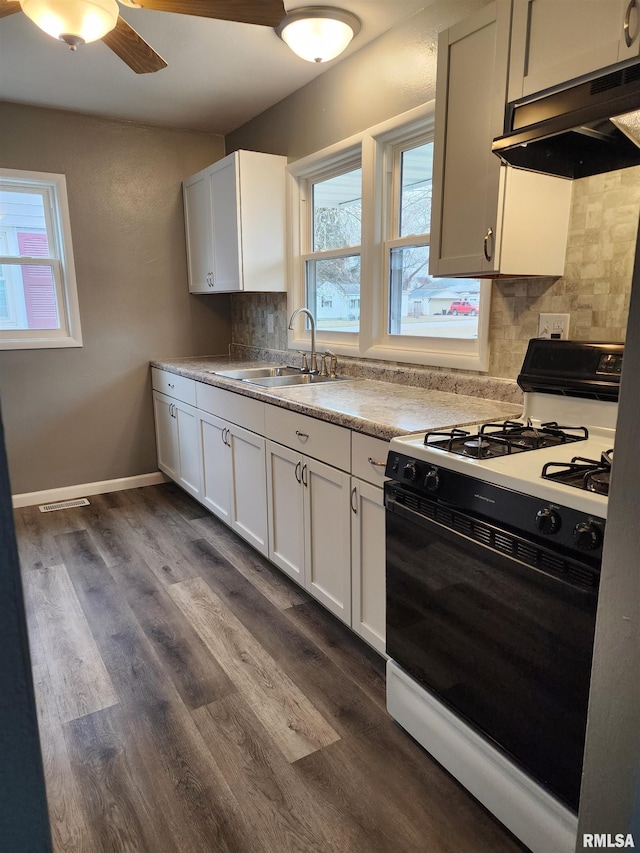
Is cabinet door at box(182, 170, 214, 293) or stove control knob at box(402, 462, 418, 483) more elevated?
cabinet door at box(182, 170, 214, 293)

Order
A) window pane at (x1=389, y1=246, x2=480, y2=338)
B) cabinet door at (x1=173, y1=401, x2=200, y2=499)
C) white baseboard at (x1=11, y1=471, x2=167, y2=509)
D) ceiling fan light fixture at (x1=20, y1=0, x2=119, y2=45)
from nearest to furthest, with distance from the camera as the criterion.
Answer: ceiling fan light fixture at (x1=20, y1=0, x2=119, y2=45) → window pane at (x1=389, y1=246, x2=480, y2=338) → cabinet door at (x1=173, y1=401, x2=200, y2=499) → white baseboard at (x1=11, y1=471, x2=167, y2=509)

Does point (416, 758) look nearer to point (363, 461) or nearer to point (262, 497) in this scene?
point (363, 461)

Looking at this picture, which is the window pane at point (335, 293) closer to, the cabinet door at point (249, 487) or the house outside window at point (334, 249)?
the house outside window at point (334, 249)

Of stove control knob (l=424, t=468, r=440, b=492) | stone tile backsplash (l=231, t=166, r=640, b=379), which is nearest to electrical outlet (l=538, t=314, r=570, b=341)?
stone tile backsplash (l=231, t=166, r=640, b=379)

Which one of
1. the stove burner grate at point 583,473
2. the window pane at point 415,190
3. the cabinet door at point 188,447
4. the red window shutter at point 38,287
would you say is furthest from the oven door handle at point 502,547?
the red window shutter at point 38,287

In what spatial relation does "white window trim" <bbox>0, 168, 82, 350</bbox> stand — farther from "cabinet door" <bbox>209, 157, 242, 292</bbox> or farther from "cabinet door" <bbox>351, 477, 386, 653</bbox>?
"cabinet door" <bbox>351, 477, 386, 653</bbox>

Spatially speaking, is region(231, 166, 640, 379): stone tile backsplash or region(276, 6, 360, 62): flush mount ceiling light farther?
region(276, 6, 360, 62): flush mount ceiling light

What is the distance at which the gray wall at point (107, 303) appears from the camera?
11.7 feet

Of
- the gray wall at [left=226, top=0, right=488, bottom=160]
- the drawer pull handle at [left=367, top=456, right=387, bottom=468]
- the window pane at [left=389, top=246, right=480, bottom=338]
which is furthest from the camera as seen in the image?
the window pane at [left=389, top=246, right=480, bottom=338]

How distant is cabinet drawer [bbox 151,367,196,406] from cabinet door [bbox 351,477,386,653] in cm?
169

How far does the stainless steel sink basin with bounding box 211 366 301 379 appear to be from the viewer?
3.24 meters

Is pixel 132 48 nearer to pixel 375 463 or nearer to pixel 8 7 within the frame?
pixel 8 7

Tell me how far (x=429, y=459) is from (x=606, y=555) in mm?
861

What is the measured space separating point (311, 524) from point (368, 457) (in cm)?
53
